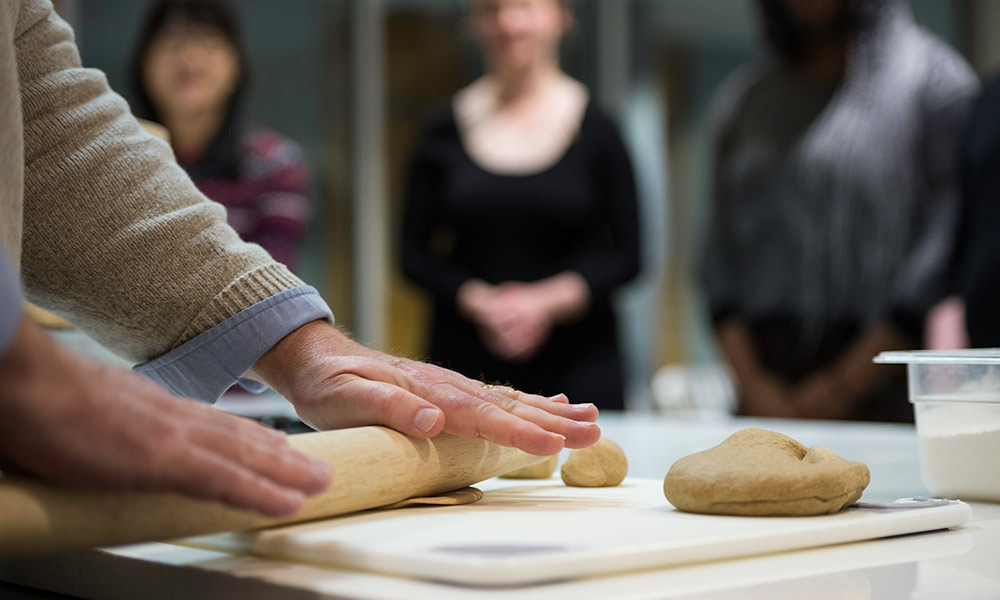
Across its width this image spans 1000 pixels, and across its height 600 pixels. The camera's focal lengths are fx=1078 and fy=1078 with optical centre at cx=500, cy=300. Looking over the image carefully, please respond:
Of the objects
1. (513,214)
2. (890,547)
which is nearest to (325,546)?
(890,547)

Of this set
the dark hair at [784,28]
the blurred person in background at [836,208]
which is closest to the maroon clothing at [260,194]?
the blurred person in background at [836,208]

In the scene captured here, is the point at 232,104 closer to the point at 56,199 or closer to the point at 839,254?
the point at 839,254

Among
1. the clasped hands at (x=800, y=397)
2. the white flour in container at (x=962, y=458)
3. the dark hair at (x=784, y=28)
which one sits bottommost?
the clasped hands at (x=800, y=397)

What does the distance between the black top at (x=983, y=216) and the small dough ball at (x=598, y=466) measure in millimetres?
1199

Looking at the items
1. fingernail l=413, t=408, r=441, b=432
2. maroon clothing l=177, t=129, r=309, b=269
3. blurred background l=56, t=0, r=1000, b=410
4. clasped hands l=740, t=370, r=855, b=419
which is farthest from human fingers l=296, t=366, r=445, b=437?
blurred background l=56, t=0, r=1000, b=410

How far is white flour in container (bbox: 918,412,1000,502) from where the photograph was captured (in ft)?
2.53

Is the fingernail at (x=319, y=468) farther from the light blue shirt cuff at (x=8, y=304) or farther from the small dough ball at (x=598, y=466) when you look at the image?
the small dough ball at (x=598, y=466)

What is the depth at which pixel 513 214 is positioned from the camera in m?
→ 2.18

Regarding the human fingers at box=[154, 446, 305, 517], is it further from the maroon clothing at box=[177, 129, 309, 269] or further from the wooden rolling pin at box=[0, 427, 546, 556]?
A: the maroon clothing at box=[177, 129, 309, 269]

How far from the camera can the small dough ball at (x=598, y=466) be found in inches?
31.9

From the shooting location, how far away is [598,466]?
81 cm

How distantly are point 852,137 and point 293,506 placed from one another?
194cm

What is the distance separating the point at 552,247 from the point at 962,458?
1.47m

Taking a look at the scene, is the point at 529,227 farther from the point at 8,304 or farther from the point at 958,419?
the point at 8,304
